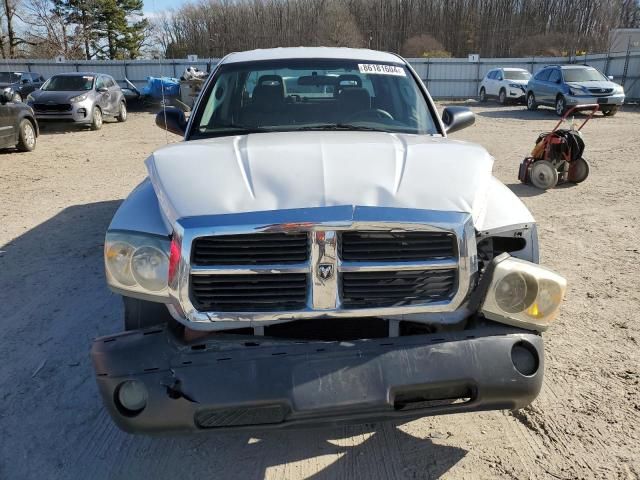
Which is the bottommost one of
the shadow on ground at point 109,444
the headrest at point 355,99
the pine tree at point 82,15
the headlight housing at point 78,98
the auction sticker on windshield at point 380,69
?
the shadow on ground at point 109,444

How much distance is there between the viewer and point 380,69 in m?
→ 4.09

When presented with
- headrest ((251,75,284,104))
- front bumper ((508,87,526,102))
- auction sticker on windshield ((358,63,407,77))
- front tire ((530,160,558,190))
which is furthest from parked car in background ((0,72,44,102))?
auction sticker on windshield ((358,63,407,77))

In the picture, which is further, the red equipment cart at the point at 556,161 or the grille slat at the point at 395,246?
the red equipment cart at the point at 556,161

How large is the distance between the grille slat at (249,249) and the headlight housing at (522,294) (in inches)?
31.4

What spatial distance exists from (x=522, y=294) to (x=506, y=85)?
81.0 feet

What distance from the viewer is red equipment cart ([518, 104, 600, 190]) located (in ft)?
26.2

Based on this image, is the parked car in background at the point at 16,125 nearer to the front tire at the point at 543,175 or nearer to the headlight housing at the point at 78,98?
the headlight housing at the point at 78,98

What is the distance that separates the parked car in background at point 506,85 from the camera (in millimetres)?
24172

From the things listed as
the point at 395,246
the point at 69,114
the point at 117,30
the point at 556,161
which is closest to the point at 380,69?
the point at 395,246

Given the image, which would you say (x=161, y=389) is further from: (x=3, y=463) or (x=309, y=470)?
(x=3, y=463)

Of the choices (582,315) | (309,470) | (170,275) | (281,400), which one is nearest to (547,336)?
(582,315)

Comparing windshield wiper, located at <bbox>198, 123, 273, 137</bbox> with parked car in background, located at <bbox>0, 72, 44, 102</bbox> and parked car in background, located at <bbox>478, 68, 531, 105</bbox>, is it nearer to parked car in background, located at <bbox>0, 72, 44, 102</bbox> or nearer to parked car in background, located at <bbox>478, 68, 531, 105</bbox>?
parked car in background, located at <bbox>0, 72, 44, 102</bbox>

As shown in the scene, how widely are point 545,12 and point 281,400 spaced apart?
217ft

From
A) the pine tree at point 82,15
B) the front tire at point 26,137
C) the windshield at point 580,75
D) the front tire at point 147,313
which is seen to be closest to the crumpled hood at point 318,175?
the front tire at point 147,313
